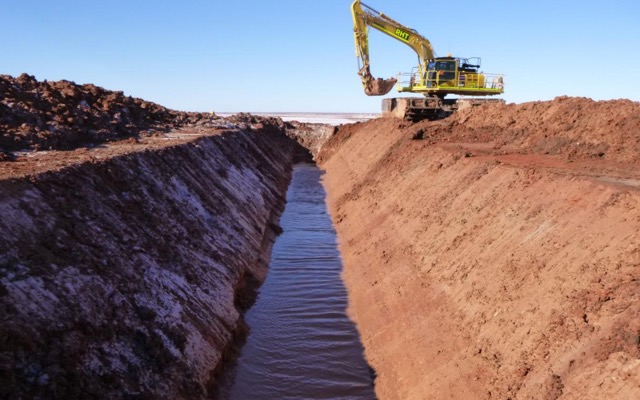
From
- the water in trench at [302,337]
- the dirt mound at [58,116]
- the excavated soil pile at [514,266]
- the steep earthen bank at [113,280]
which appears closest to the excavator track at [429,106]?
the excavated soil pile at [514,266]

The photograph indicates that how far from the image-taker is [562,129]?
16156 millimetres

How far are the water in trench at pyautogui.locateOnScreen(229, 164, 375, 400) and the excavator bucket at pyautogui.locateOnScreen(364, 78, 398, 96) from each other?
1639 cm

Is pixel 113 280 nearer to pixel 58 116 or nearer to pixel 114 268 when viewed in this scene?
pixel 114 268

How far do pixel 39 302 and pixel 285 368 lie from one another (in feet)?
17.1

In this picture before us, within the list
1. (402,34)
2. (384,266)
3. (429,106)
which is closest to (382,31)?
(402,34)

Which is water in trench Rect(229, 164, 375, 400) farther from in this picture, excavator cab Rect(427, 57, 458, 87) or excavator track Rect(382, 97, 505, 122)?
excavator cab Rect(427, 57, 458, 87)

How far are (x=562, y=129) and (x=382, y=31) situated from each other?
18065 millimetres

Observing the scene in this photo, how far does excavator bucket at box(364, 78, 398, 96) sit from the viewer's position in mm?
31375

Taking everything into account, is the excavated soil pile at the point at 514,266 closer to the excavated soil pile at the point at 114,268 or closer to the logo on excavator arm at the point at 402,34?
the excavated soil pile at the point at 114,268

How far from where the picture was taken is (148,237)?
33.6 ft

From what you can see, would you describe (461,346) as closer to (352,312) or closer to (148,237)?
(352,312)

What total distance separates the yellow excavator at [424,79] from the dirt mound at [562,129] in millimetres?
6797

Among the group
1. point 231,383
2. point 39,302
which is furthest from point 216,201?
point 39,302

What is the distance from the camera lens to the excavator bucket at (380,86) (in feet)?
103
